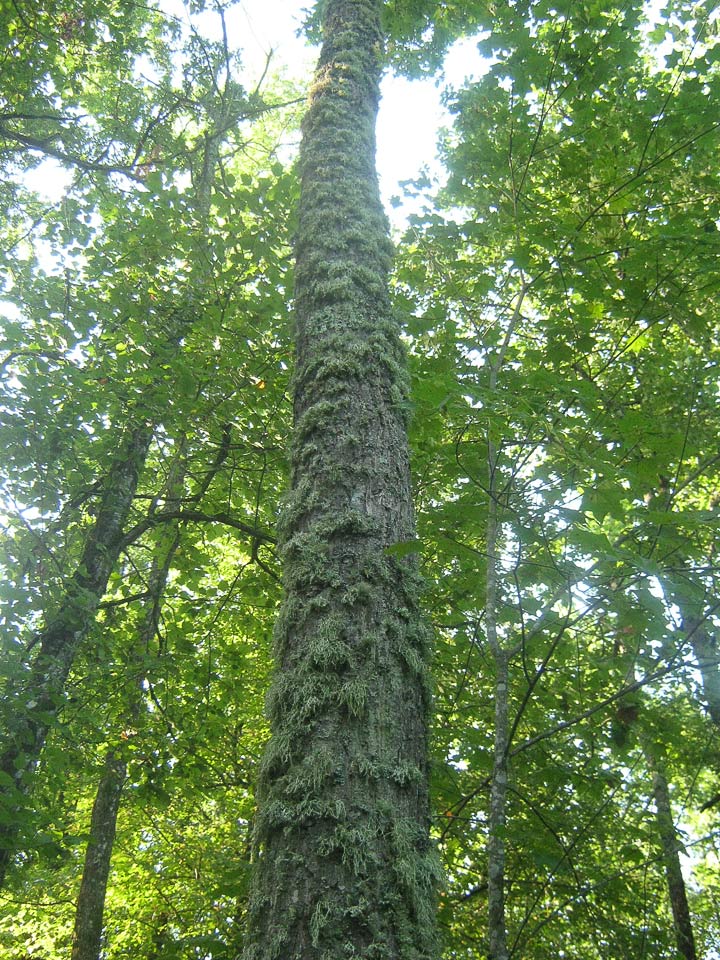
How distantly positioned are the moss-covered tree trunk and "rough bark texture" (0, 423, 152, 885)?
2187 mm

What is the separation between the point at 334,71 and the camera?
11.5ft

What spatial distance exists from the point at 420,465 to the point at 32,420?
260 centimetres

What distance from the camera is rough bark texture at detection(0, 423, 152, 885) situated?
328 cm

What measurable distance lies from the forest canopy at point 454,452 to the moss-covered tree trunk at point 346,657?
48mm

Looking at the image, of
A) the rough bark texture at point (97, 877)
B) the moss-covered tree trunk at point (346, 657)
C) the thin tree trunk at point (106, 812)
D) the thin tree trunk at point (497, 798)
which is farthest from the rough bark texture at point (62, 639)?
the thin tree trunk at point (497, 798)

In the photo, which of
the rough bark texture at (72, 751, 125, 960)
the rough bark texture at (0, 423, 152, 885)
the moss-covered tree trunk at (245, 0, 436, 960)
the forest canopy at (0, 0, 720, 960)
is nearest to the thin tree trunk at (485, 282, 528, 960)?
the forest canopy at (0, 0, 720, 960)

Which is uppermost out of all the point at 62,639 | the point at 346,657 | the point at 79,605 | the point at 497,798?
the point at 62,639

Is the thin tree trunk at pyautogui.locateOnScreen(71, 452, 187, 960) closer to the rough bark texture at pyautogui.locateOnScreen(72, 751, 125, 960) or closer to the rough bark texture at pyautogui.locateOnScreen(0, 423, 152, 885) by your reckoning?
the rough bark texture at pyautogui.locateOnScreen(72, 751, 125, 960)

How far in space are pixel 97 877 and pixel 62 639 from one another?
9.31 ft

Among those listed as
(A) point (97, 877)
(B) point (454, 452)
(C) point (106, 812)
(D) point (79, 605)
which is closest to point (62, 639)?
(D) point (79, 605)

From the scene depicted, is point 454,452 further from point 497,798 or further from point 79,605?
point 79,605

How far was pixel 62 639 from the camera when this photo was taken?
4.76m

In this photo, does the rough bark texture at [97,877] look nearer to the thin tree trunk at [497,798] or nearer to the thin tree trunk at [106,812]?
the thin tree trunk at [106,812]

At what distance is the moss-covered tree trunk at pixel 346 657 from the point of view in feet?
4.18
